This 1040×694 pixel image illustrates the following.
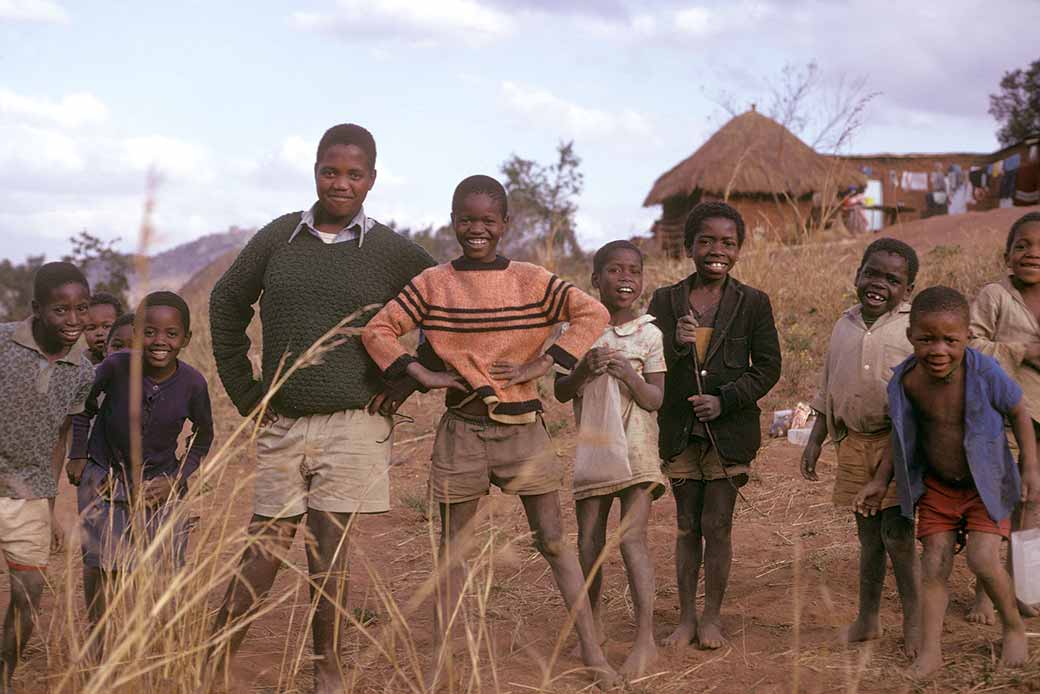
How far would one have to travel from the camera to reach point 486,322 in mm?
3338

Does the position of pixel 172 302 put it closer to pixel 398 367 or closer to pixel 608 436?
pixel 398 367

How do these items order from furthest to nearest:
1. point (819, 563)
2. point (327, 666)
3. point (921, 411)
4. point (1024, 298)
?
1. point (819, 563)
2. point (1024, 298)
3. point (921, 411)
4. point (327, 666)

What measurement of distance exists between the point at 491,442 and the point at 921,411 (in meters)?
1.47

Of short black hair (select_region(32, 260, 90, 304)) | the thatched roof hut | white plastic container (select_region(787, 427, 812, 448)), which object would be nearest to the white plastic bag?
short black hair (select_region(32, 260, 90, 304))

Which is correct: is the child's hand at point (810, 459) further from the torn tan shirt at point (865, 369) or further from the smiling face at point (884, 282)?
the smiling face at point (884, 282)

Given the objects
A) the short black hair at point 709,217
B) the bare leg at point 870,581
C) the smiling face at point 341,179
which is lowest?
the bare leg at point 870,581

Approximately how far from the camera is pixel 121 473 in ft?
11.9

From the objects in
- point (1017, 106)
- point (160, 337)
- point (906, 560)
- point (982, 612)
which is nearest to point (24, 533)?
point (160, 337)

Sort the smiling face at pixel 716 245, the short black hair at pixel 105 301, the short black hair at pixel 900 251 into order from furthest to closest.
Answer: the short black hair at pixel 105 301, the smiling face at pixel 716 245, the short black hair at pixel 900 251

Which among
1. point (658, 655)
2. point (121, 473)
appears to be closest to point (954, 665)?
point (658, 655)

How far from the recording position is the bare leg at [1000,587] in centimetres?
336

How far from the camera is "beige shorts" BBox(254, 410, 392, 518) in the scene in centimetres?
331

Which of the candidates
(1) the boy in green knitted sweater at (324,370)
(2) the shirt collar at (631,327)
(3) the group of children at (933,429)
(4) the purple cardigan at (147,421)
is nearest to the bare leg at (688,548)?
(3) the group of children at (933,429)

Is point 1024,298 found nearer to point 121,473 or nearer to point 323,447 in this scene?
point 323,447
